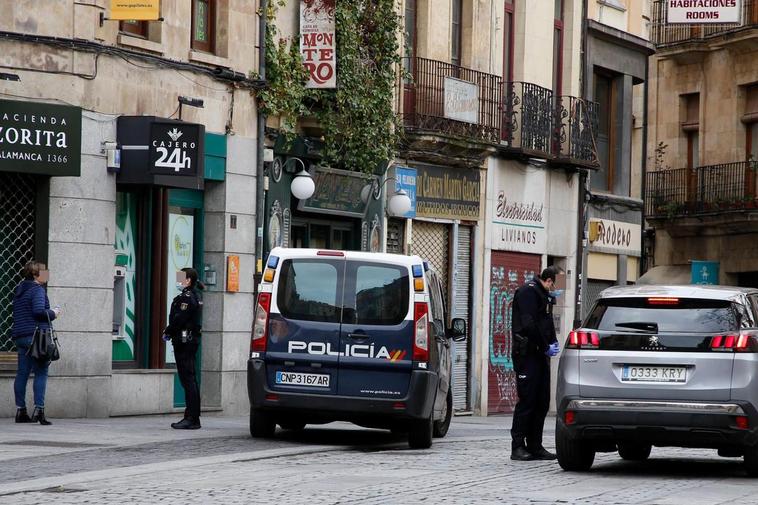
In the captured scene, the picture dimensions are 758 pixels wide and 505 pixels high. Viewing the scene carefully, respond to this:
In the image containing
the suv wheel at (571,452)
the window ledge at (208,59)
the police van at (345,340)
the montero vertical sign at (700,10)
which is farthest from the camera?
the montero vertical sign at (700,10)

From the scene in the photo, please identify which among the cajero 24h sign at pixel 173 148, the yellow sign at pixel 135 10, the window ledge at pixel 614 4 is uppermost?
the window ledge at pixel 614 4

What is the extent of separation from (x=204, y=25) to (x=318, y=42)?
202 cm

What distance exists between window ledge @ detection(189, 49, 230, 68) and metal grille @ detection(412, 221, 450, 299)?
6.72 metres

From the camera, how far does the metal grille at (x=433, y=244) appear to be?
102 feet

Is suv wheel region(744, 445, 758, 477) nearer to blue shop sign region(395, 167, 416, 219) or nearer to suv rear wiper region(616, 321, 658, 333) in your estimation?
suv rear wiper region(616, 321, 658, 333)

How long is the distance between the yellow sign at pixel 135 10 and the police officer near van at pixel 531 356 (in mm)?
6500

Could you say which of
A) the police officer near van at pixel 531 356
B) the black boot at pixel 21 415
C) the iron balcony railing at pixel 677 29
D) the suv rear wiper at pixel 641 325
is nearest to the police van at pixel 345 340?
the police officer near van at pixel 531 356

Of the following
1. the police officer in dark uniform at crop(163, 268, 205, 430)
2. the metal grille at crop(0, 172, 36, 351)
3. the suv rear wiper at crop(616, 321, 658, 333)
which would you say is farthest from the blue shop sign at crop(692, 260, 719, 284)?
the suv rear wiper at crop(616, 321, 658, 333)

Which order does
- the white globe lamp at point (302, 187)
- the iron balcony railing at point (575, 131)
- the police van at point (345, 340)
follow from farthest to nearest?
1. the iron balcony railing at point (575, 131)
2. the white globe lamp at point (302, 187)
3. the police van at point (345, 340)

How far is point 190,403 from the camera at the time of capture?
66.7ft

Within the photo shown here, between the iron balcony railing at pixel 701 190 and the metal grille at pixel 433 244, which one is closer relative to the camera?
the metal grille at pixel 433 244

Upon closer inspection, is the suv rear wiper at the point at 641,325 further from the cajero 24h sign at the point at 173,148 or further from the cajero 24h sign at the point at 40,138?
the cajero 24h sign at the point at 173,148

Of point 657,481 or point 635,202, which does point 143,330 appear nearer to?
point 657,481

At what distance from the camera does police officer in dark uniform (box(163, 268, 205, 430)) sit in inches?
786
